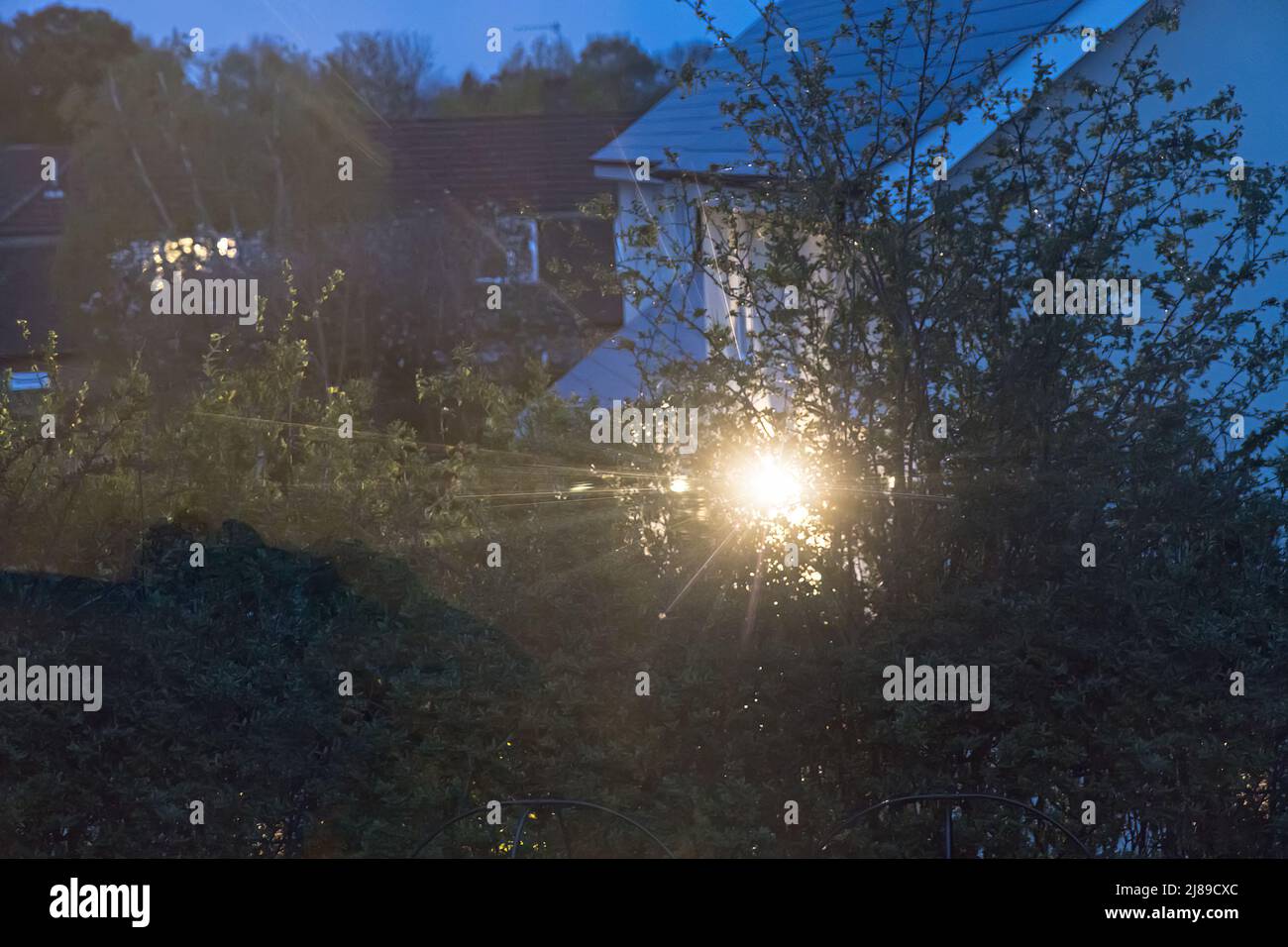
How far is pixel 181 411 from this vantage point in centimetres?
578

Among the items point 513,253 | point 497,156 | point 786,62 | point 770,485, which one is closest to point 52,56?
point 497,156

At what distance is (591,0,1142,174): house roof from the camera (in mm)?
8898

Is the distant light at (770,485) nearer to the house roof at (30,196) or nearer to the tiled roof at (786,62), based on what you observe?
the tiled roof at (786,62)

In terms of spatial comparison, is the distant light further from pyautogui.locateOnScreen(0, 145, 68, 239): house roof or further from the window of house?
pyautogui.locateOnScreen(0, 145, 68, 239): house roof

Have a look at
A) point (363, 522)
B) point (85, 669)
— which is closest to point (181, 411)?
point (363, 522)

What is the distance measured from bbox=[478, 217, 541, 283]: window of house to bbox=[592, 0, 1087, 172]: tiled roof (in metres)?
8.33

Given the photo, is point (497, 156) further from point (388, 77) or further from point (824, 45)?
point (824, 45)

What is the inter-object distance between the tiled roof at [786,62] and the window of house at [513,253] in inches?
328

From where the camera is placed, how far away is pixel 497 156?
28188 mm

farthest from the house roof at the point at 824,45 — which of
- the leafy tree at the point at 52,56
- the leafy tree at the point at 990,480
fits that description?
the leafy tree at the point at 52,56

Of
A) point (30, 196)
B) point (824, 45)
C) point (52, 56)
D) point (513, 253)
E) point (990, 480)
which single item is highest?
point (52, 56)

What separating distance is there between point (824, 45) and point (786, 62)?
7.66 feet
